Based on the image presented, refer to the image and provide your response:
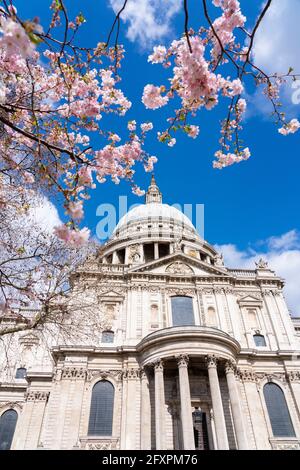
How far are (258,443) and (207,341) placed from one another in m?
6.29

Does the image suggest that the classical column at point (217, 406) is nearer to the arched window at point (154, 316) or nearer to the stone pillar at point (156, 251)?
the arched window at point (154, 316)

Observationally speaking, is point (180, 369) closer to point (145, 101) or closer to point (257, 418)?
point (257, 418)

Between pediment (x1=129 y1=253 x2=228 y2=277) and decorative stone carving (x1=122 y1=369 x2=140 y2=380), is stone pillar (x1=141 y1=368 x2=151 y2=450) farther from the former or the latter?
pediment (x1=129 y1=253 x2=228 y2=277)

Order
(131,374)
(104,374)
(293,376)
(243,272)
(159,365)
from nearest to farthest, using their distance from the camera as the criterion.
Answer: (159,365), (131,374), (104,374), (293,376), (243,272)

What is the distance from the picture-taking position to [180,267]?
2861cm

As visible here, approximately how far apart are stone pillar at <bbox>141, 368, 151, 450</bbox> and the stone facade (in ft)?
0.18

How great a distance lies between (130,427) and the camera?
19.8m

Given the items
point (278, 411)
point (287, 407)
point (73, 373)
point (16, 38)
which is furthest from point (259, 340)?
point (16, 38)

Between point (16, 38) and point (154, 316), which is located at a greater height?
point (154, 316)

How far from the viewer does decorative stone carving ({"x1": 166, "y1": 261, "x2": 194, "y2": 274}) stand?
92.8 ft

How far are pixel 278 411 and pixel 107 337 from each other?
12050 millimetres

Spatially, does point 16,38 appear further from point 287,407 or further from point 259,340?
point 259,340
